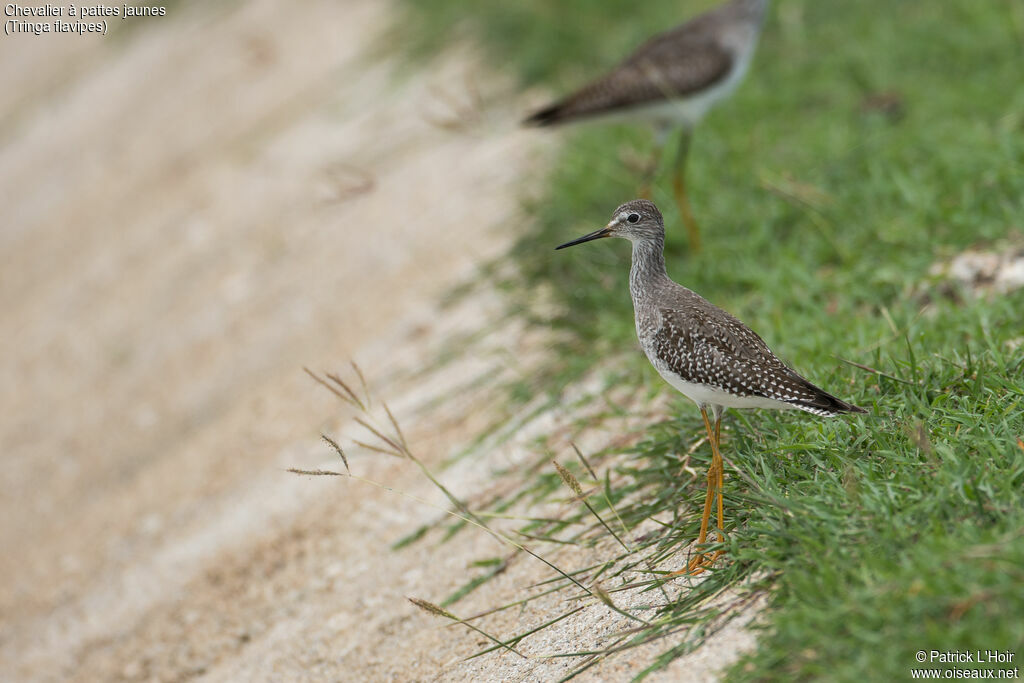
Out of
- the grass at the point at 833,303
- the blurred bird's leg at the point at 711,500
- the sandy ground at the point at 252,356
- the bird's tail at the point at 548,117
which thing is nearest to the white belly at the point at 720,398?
the blurred bird's leg at the point at 711,500

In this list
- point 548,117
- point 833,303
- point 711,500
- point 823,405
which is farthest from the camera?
point 548,117

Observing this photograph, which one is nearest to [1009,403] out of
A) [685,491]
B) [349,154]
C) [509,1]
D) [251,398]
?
[685,491]

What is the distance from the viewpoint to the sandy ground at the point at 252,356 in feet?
16.4

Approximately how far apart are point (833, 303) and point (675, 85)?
6.34 ft

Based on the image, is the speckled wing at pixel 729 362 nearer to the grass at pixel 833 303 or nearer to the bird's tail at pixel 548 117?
the grass at pixel 833 303

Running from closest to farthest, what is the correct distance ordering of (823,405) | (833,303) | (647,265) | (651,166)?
(823,405)
(647,265)
(833,303)
(651,166)

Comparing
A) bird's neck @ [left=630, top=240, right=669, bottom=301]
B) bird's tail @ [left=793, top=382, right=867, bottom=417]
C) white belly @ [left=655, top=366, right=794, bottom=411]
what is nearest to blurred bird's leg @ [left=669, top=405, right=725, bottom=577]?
white belly @ [left=655, top=366, right=794, bottom=411]

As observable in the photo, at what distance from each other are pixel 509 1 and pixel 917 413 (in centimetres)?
723

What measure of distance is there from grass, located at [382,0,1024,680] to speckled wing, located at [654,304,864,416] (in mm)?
305

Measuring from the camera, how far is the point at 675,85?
661 cm

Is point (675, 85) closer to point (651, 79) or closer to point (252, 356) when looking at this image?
point (651, 79)

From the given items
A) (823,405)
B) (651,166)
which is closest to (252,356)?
(651,166)

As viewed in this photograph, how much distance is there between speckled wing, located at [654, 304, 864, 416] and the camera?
3602 millimetres

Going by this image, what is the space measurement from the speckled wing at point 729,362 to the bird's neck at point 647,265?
0.28 m
